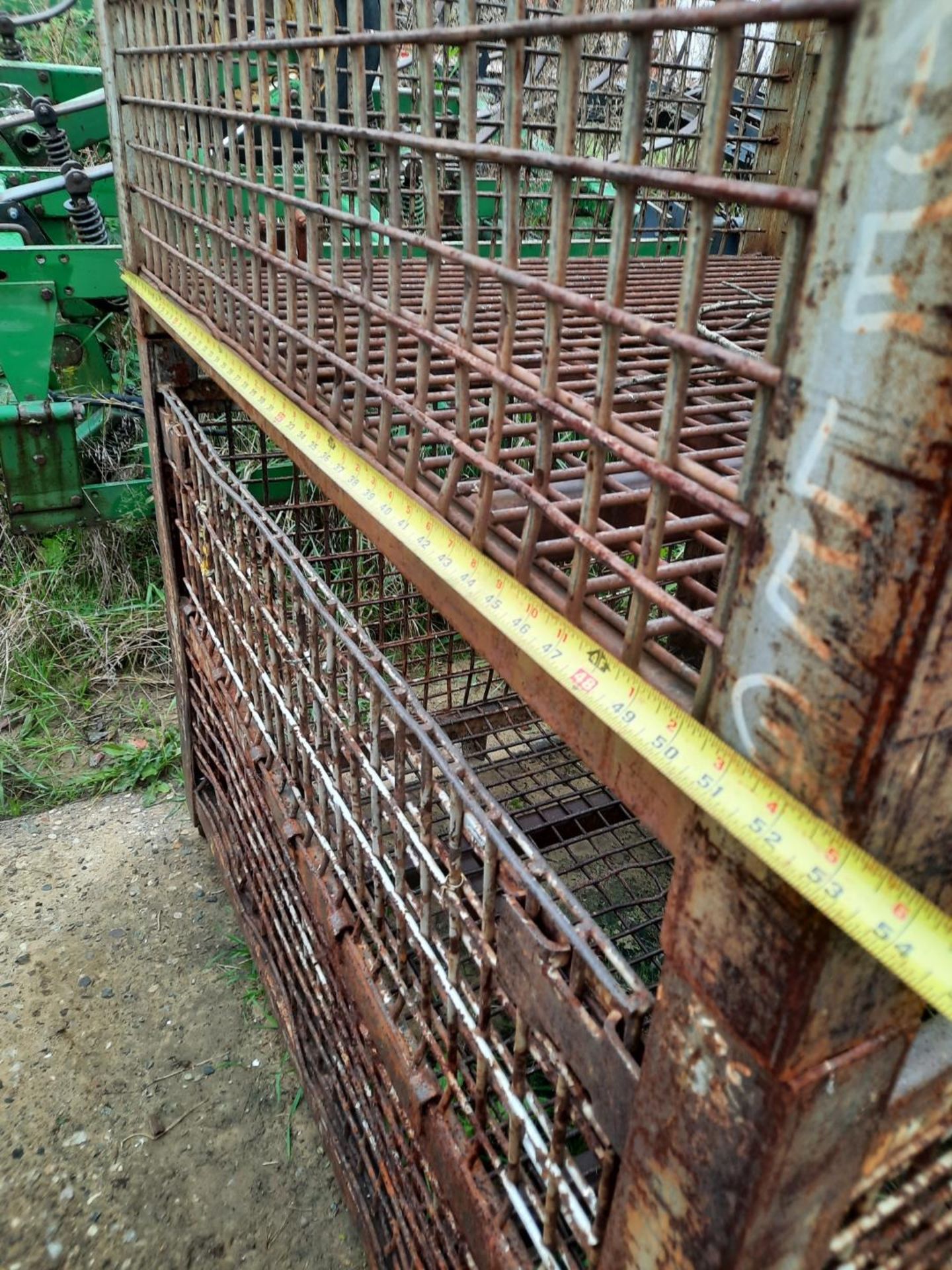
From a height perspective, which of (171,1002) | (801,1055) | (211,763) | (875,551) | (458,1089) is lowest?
→ (171,1002)

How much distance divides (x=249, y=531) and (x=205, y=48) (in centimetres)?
79

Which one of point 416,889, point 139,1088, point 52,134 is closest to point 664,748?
point 416,889

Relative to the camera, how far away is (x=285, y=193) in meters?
1.33

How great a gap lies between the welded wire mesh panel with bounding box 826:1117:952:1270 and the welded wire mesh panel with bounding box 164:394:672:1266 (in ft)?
0.77

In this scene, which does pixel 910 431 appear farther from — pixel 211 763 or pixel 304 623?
pixel 211 763

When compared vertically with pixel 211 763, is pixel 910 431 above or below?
above

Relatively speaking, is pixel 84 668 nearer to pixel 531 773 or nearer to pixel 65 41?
pixel 531 773

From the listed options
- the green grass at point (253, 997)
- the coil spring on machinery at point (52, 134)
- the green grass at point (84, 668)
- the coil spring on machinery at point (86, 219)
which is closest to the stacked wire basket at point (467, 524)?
the green grass at point (253, 997)

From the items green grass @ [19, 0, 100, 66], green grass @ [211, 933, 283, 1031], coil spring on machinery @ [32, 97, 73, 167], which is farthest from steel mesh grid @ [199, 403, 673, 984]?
green grass @ [19, 0, 100, 66]

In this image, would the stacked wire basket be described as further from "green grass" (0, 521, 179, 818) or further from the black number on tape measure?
"green grass" (0, 521, 179, 818)

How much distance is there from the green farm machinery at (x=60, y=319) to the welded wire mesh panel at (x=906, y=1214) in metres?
3.85

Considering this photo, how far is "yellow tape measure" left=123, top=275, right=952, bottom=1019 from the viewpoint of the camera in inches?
23.7

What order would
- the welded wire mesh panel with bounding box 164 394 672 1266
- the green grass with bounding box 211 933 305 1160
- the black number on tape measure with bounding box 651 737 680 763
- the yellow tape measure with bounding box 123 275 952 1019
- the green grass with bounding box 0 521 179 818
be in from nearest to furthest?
the yellow tape measure with bounding box 123 275 952 1019
the black number on tape measure with bounding box 651 737 680 763
the welded wire mesh panel with bounding box 164 394 672 1266
the green grass with bounding box 211 933 305 1160
the green grass with bounding box 0 521 179 818

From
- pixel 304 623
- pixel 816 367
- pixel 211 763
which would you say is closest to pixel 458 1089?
pixel 304 623
